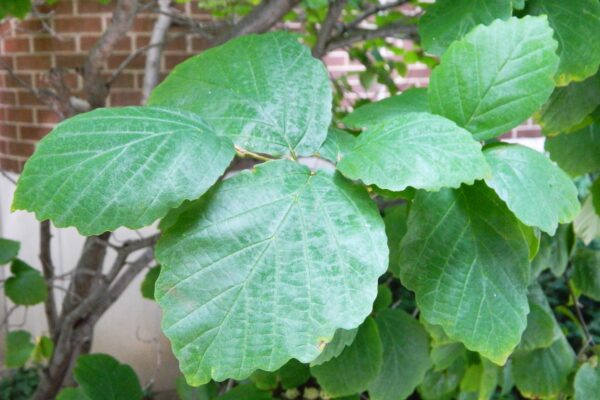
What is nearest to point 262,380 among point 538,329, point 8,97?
point 538,329

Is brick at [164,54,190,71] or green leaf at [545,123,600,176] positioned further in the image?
brick at [164,54,190,71]

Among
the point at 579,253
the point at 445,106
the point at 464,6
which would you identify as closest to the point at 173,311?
the point at 445,106

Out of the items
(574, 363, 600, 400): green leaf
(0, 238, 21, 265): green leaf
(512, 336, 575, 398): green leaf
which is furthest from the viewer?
(0, 238, 21, 265): green leaf

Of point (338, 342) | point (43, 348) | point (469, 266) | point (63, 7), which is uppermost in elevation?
point (469, 266)

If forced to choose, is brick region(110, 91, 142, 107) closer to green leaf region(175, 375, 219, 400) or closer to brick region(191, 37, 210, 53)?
brick region(191, 37, 210, 53)

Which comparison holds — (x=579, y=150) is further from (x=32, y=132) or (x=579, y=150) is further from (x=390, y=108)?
(x=32, y=132)

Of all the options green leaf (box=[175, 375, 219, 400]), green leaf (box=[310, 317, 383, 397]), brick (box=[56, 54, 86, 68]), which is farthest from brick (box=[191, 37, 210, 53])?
green leaf (box=[310, 317, 383, 397])
